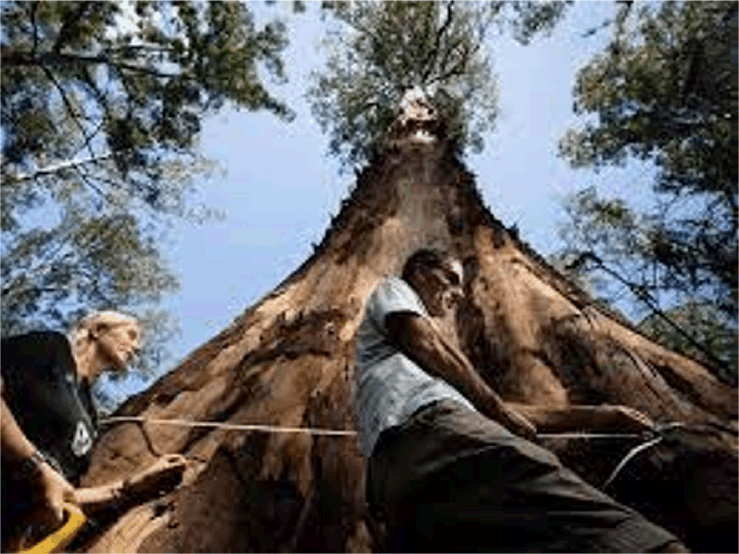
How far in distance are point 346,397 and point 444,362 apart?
6.36 ft

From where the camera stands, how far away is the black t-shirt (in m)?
3.16

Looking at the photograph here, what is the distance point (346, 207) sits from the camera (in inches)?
293

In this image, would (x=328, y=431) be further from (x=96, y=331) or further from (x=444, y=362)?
(x=444, y=362)

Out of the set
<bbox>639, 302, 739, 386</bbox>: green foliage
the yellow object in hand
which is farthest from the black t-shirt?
<bbox>639, 302, 739, 386</bbox>: green foliage

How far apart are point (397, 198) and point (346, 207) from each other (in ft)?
1.33

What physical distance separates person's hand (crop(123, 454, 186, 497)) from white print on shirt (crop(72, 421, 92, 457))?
564mm

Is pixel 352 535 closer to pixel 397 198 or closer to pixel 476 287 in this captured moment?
pixel 476 287

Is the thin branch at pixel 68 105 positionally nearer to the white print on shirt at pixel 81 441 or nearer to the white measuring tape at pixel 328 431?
the white measuring tape at pixel 328 431

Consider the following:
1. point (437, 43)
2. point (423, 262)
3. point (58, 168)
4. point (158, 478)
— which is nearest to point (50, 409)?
point (158, 478)

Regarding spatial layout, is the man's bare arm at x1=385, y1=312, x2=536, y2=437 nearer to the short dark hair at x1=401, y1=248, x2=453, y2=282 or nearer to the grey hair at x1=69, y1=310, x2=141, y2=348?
the short dark hair at x1=401, y1=248, x2=453, y2=282

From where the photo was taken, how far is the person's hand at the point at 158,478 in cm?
394

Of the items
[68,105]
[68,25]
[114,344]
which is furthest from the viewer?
[68,105]

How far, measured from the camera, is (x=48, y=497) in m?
2.78

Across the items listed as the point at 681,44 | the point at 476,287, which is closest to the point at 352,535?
the point at 476,287
